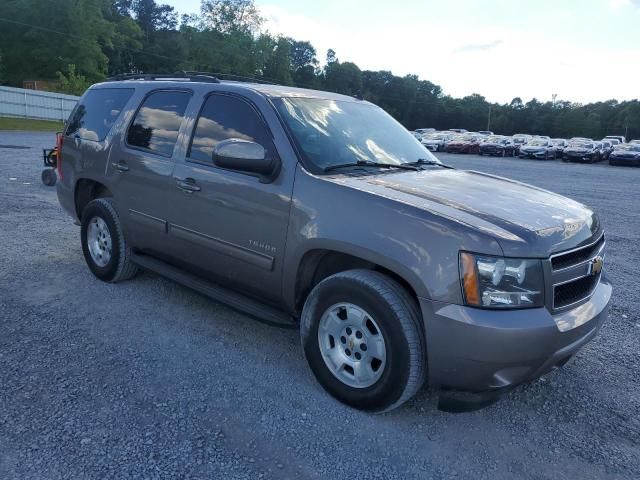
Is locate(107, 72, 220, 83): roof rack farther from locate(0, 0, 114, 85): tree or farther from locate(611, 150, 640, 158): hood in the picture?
locate(0, 0, 114, 85): tree

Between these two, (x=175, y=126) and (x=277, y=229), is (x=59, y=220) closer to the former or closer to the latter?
(x=175, y=126)

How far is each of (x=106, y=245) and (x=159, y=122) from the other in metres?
1.38

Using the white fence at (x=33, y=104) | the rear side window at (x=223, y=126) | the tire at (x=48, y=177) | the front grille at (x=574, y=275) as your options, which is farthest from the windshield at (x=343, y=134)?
the white fence at (x=33, y=104)

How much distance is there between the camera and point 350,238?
9.93 feet

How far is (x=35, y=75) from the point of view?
195ft

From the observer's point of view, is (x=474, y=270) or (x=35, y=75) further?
(x=35, y=75)

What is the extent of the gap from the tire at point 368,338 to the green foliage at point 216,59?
24682 mm

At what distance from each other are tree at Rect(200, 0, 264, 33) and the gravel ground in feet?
289

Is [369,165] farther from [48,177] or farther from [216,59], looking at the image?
[216,59]

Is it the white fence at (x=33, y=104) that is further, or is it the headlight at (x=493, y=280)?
the white fence at (x=33, y=104)

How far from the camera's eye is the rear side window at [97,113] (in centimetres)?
496

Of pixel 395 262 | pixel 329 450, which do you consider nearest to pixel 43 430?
pixel 329 450

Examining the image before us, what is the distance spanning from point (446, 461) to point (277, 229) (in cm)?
171

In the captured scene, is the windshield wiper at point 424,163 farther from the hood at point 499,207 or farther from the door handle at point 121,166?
the door handle at point 121,166
